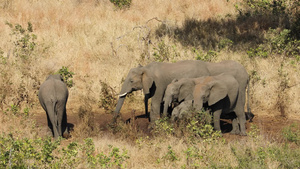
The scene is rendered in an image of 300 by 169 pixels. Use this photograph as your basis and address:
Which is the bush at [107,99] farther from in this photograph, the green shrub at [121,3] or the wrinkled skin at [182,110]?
the green shrub at [121,3]

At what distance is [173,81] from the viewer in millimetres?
9805

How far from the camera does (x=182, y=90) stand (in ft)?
31.7

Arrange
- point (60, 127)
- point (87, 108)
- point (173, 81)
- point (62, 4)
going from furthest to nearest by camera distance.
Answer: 1. point (62, 4)
2. point (87, 108)
3. point (173, 81)
4. point (60, 127)

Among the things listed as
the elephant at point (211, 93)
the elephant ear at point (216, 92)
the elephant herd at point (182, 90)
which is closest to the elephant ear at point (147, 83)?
the elephant herd at point (182, 90)

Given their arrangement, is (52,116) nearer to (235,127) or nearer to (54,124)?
(54,124)

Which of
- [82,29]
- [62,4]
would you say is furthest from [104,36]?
[62,4]

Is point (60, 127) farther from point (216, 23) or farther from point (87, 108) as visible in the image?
point (216, 23)

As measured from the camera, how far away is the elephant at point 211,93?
9.34 metres

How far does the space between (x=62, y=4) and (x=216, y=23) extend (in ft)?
23.8

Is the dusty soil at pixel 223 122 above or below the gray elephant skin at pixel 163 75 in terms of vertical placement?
below

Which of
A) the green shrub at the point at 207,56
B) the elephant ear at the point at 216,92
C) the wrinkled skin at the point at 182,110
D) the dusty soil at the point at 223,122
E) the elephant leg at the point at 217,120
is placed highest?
the green shrub at the point at 207,56

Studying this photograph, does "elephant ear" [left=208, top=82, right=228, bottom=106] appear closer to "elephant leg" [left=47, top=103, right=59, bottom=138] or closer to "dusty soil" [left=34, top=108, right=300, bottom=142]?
"dusty soil" [left=34, top=108, right=300, bottom=142]

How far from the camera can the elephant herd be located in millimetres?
9117

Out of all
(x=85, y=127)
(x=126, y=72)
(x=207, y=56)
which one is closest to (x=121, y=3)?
(x=126, y=72)
